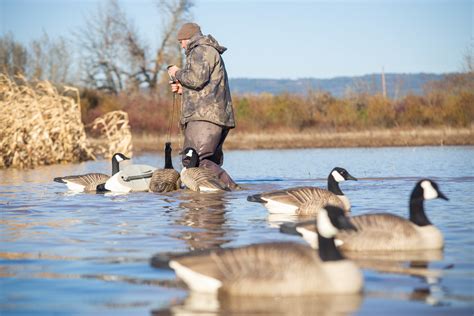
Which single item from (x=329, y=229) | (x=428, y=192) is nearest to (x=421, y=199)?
(x=428, y=192)

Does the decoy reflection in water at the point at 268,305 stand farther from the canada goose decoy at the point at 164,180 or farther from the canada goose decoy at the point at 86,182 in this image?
the canada goose decoy at the point at 86,182

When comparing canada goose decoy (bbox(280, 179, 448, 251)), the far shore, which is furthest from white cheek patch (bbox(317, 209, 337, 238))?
the far shore

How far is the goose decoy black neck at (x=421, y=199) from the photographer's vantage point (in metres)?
8.20

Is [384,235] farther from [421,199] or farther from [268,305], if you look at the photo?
[268,305]

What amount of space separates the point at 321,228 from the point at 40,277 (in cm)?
242

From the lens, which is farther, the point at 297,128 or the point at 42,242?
the point at 297,128

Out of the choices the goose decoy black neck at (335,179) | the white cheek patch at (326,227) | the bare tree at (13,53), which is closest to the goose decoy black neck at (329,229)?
the white cheek patch at (326,227)

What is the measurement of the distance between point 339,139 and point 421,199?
2555 cm

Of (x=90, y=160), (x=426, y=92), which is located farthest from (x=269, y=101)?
(x=90, y=160)

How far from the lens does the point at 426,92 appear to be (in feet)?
138

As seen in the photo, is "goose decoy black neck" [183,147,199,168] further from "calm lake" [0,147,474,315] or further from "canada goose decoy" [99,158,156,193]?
"canada goose decoy" [99,158,156,193]

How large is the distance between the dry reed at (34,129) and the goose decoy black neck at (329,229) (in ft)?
55.1

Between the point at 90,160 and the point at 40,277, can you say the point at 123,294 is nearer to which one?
the point at 40,277

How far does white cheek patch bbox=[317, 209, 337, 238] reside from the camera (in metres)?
6.38
